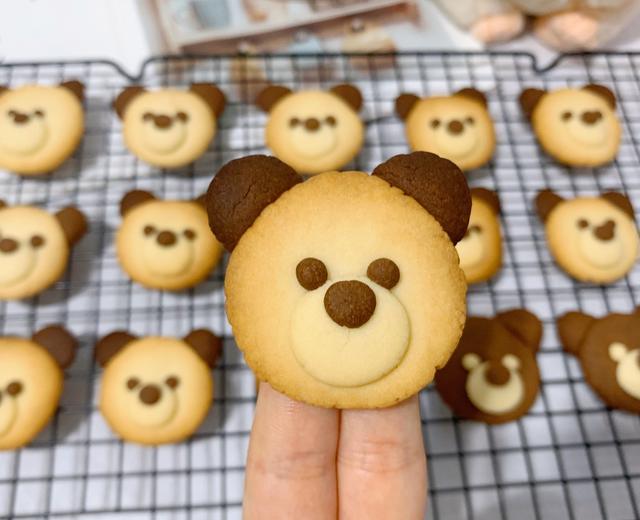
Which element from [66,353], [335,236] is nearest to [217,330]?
[66,353]

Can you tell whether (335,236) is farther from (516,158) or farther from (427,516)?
(516,158)

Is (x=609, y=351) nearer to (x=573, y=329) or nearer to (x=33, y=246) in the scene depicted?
(x=573, y=329)

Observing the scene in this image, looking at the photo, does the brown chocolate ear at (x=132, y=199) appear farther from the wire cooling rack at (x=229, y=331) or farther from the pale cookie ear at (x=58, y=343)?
the pale cookie ear at (x=58, y=343)

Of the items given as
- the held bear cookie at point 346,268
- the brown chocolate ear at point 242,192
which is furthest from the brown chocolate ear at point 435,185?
the brown chocolate ear at point 242,192

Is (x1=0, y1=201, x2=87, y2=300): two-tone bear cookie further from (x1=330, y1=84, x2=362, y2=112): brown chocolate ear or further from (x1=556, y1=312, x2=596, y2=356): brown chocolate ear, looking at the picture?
(x1=556, y1=312, x2=596, y2=356): brown chocolate ear

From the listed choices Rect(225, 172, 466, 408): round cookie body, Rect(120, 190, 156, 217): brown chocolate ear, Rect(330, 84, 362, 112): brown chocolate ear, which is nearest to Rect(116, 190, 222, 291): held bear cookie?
Rect(120, 190, 156, 217): brown chocolate ear

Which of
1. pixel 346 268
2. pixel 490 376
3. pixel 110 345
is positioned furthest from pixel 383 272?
pixel 110 345
